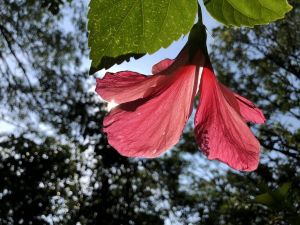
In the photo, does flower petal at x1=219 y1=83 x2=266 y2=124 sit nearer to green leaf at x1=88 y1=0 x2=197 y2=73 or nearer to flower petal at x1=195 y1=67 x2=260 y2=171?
Answer: flower petal at x1=195 y1=67 x2=260 y2=171

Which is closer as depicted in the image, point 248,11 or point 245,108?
point 248,11

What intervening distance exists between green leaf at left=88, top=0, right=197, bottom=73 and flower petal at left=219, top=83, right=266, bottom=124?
0.14m

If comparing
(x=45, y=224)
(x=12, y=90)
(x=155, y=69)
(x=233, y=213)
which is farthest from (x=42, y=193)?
(x=155, y=69)

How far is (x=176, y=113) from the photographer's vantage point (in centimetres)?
51

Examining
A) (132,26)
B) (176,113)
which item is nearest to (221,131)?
(176,113)

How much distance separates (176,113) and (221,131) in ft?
0.20

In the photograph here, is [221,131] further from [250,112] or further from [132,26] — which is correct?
[132,26]

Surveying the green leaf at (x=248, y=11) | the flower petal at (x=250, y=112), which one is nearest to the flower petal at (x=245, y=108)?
the flower petal at (x=250, y=112)

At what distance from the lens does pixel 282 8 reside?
1.38ft

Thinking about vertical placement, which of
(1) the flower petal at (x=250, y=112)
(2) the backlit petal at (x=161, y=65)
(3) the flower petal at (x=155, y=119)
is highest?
(2) the backlit petal at (x=161, y=65)

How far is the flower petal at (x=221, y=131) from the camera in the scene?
503 millimetres

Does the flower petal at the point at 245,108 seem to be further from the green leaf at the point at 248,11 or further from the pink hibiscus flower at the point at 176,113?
the green leaf at the point at 248,11

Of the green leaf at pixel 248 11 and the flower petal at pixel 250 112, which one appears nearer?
the green leaf at pixel 248 11

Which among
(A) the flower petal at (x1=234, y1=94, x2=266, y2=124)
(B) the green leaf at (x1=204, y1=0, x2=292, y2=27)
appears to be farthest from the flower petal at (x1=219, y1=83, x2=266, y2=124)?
(B) the green leaf at (x1=204, y1=0, x2=292, y2=27)
